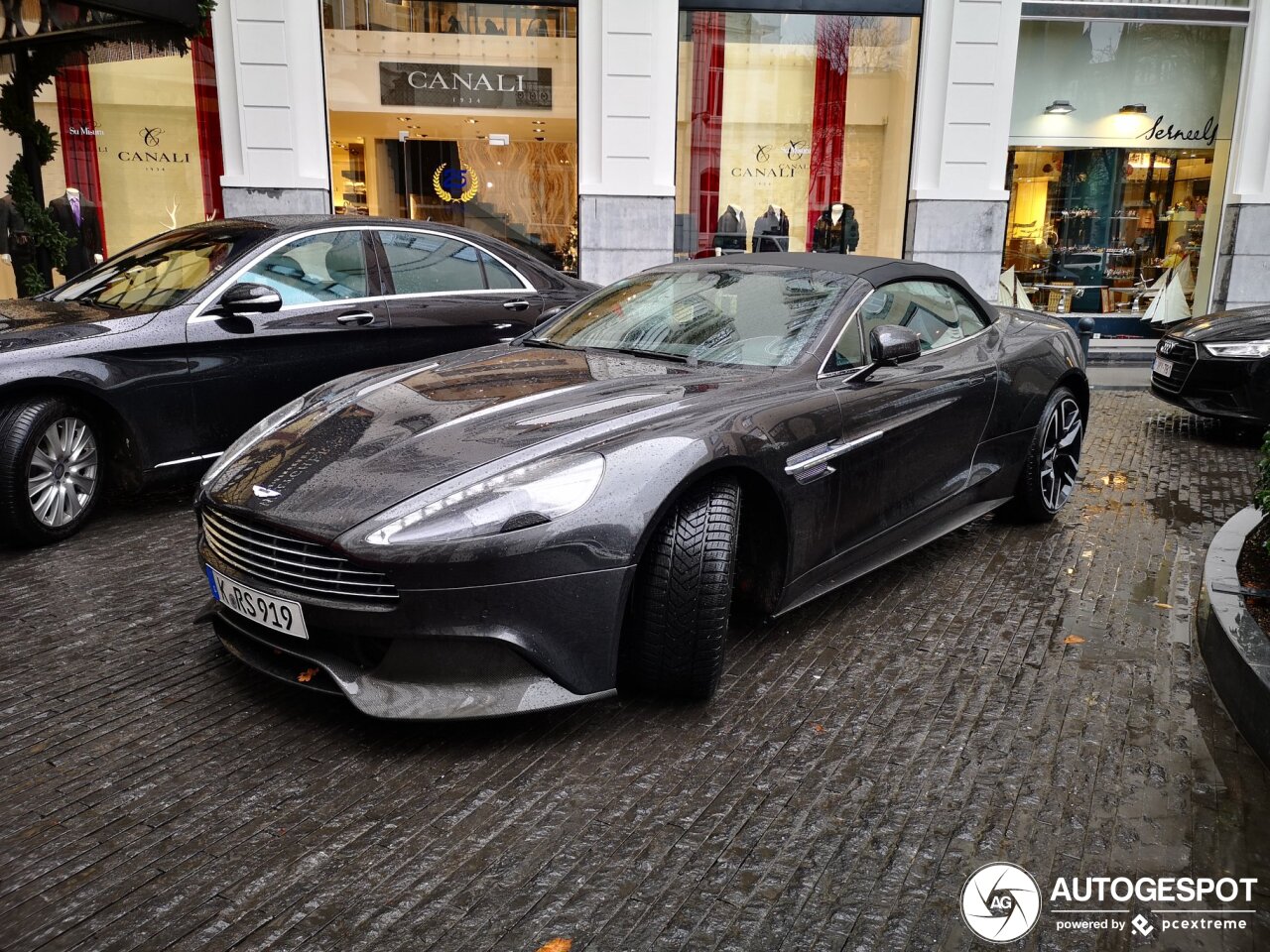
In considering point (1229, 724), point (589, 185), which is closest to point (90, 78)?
point (589, 185)

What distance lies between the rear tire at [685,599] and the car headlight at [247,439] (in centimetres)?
159

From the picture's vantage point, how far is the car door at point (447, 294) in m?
6.37

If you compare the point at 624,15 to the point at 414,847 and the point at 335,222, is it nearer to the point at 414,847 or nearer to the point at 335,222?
the point at 335,222

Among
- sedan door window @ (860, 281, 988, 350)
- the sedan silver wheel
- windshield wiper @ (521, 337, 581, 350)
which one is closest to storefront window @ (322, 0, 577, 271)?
the sedan silver wheel

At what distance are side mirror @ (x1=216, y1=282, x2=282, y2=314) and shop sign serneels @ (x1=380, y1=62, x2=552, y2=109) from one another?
8.25 meters

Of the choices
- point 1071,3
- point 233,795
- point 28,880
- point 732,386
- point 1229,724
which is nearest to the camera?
point 28,880

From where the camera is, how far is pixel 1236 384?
26.2ft

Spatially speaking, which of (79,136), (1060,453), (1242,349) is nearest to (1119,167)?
(1242,349)

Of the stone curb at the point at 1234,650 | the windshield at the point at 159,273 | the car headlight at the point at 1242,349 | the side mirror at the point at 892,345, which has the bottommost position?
the stone curb at the point at 1234,650

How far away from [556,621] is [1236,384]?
23.2 feet

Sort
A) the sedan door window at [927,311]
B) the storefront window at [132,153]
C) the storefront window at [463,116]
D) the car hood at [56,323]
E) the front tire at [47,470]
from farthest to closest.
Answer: the storefront window at [463,116]
the storefront window at [132,153]
the car hood at [56,323]
the front tire at [47,470]
the sedan door window at [927,311]

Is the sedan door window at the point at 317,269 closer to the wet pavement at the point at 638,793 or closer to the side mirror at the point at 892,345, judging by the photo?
the wet pavement at the point at 638,793

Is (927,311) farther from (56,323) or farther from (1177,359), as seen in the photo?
(1177,359)

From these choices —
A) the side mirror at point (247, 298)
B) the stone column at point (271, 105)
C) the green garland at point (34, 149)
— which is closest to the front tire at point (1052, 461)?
the side mirror at point (247, 298)
